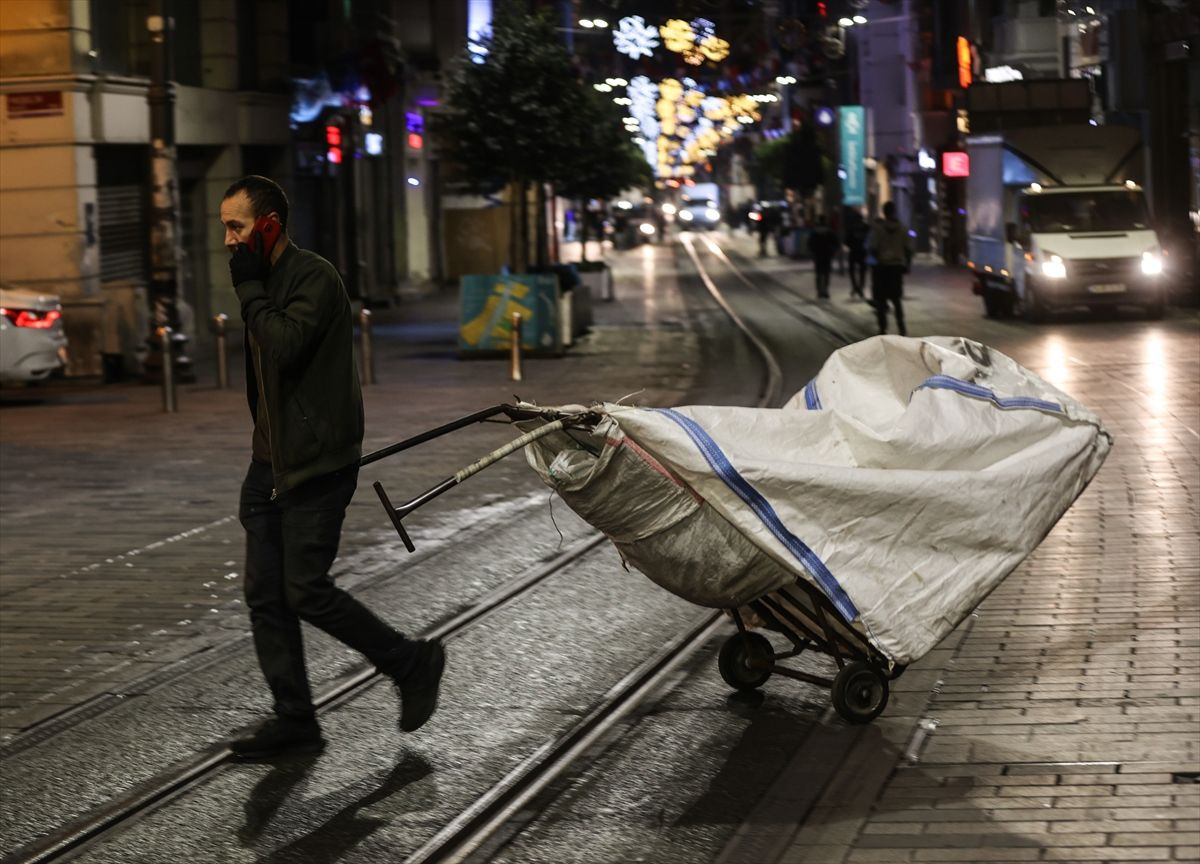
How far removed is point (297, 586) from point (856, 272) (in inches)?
1329

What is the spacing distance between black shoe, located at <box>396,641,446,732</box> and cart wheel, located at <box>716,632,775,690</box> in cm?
113

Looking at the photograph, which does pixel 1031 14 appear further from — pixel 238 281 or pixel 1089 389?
pixel 238 281

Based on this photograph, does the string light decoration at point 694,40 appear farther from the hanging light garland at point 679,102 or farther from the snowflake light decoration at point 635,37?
the snowflake light decoration at point 635,37

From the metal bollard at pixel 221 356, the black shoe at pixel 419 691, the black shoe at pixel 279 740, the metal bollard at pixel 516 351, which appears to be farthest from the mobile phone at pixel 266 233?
the metal bollard at pixel 516 351

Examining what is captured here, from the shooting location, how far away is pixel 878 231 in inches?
1026

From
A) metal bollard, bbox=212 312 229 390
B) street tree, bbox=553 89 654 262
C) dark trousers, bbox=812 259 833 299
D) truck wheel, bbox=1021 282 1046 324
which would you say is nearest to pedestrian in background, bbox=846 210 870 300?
dark trousers, bbox=812 259 833 299

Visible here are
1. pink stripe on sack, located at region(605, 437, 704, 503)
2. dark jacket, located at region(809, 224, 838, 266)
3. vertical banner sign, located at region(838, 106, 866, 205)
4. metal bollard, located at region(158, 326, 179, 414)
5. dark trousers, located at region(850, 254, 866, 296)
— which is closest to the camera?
pink stripe on sack, located at region(605, 437, 704, 503)

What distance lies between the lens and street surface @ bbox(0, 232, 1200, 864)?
543 centimetres

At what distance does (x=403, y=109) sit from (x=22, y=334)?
26.5 metres

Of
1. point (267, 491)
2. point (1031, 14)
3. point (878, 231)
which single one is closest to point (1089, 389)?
point (878, 231)

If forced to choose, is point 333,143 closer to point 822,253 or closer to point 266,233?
point 822,253

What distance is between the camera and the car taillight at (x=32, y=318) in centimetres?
1911

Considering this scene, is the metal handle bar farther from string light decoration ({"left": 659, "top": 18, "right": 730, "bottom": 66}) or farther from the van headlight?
string light decoration ({"left": 659, "top": 18, "right": 730, "bottom": 66})

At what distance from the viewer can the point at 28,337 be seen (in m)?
19.1
